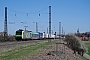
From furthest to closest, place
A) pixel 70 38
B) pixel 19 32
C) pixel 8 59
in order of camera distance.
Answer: pixel 19 32
pixel 70 38
pixel 8 59

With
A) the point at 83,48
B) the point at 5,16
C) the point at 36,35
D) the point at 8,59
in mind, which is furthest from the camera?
the point at 36,35

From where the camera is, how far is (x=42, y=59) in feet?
60.5

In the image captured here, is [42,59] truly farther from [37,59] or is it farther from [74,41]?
[74,41]

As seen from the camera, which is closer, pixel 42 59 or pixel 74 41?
pixel 42 59

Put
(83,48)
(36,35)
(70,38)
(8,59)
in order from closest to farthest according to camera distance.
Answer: (8,59) → (83,48) → (70,38) → (36,35)

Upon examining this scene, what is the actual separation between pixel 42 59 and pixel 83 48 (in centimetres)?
2506

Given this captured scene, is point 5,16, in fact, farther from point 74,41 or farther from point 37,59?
point 37,59

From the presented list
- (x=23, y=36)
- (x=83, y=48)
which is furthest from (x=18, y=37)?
(x=83, y=48)

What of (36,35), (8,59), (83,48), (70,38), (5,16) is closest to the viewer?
(8,59)

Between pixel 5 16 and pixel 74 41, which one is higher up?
pixel 5 16

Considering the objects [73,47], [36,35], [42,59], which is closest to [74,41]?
[73,47]

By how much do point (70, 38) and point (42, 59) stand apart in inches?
1122

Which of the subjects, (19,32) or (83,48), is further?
(19,32)

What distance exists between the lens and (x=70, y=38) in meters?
46.5
